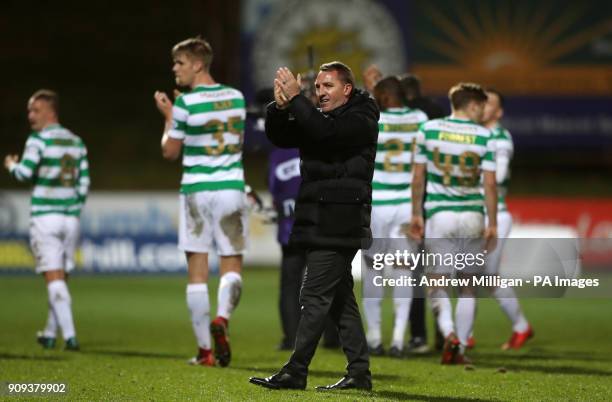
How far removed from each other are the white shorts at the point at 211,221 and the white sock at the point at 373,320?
1.57 m

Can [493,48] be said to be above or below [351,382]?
above

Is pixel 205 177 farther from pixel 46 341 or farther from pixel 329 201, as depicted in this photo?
pixel 46 341

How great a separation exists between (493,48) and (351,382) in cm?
1651

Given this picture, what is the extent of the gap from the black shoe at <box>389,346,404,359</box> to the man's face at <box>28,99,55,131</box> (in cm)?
345

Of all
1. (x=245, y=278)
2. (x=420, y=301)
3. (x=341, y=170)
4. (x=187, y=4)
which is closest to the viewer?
(x=341, y=170)

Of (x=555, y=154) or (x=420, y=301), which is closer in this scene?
(x=420, y=301)

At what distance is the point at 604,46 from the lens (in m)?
23.0

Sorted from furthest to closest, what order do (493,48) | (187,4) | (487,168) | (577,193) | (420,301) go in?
(187,4)
(577,193)
(493,48)
(420,301)
(487,168)

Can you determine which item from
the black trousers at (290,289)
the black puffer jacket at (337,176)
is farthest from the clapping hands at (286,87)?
the black trousers at (290,289)

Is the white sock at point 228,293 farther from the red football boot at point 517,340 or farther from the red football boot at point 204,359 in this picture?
the red football boot at point 517,340

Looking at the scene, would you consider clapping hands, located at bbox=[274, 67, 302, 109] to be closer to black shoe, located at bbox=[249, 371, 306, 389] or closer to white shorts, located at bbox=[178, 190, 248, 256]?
black shoe, located at bbox=[249, 371, 306, 389]

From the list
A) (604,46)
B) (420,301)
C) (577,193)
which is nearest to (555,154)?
(577,193)

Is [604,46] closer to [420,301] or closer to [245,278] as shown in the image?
[245,278]

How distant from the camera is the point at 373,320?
→ 985 cm
